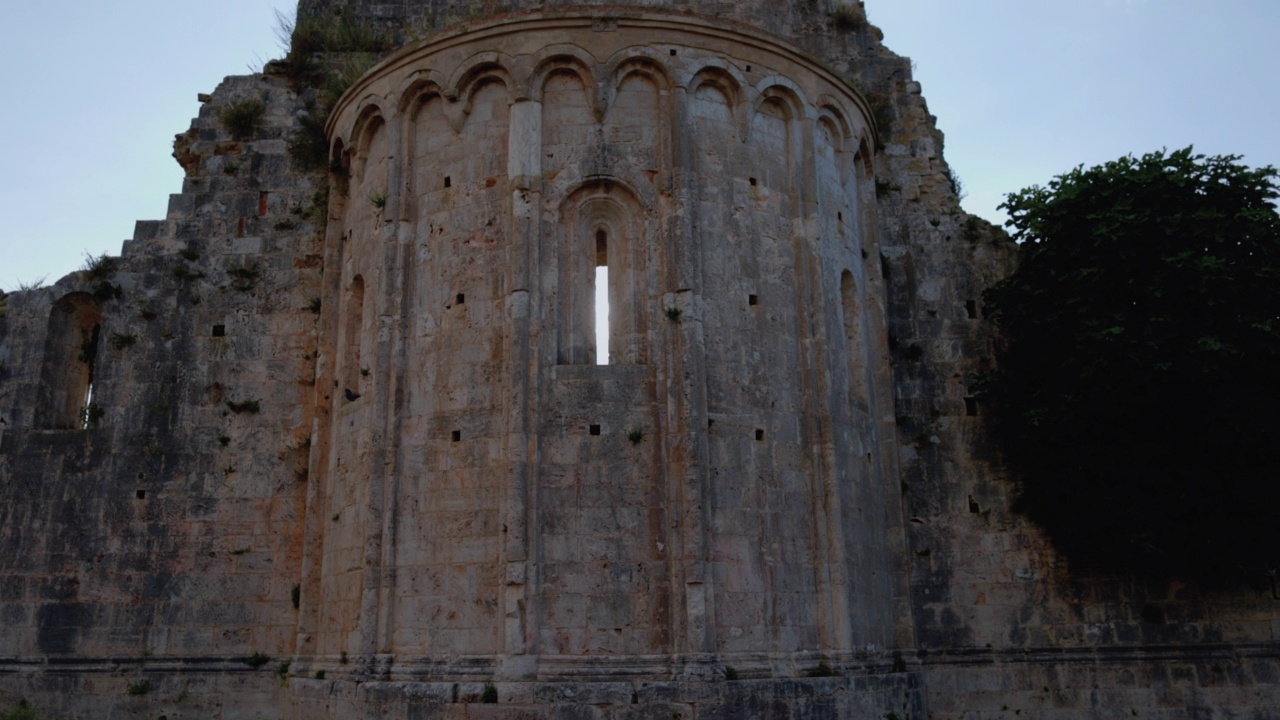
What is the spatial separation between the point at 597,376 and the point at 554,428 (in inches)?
29.6

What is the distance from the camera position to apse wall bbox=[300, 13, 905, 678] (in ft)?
38.7

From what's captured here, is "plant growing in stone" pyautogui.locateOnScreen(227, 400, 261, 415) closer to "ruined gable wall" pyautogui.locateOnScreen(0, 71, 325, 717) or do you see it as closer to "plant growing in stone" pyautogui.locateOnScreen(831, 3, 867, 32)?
"ruined gable wall" pyautogui.locateOnScreen(0, 71, 325, 717)

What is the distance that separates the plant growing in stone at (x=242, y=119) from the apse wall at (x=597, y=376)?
2933mm

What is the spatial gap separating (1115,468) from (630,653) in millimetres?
6776

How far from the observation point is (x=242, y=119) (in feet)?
54.6

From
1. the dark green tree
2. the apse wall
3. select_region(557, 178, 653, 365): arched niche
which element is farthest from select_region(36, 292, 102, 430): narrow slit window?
the dark green tree

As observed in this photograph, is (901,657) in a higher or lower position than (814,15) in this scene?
lower

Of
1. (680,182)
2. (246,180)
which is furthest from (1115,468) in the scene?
(246,180)

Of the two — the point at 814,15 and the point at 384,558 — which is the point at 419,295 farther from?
the point at 814,15

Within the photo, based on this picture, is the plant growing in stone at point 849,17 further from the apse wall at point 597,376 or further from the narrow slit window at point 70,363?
the narrow slit window at point 70,363

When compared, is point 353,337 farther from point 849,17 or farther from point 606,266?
point 849,17

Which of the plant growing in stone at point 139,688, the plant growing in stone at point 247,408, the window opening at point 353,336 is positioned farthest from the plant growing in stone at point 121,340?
the plant growing in stone at point 139,688

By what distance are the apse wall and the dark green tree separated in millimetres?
2479

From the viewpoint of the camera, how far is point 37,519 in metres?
14.8
